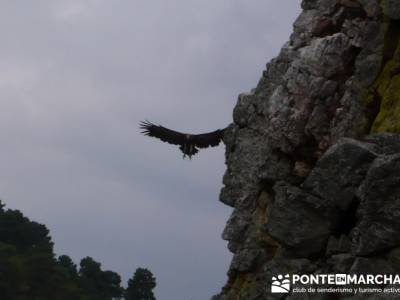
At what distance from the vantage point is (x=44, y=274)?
96.1 m

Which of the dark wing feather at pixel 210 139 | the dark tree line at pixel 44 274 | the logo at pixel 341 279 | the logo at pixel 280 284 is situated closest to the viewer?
the logo at pixel 341 279

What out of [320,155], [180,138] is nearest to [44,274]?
[180,138]

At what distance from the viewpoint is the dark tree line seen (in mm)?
92250

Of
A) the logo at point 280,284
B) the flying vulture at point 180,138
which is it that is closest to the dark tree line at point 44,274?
the flying vulture at point 180,138

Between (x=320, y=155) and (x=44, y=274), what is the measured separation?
239ft

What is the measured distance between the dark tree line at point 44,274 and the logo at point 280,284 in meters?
68.0

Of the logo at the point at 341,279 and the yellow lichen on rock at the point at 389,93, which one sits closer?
the logo at the point at 341,279

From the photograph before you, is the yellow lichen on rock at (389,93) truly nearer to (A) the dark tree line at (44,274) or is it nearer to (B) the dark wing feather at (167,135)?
(B) the dark wing feather at (167,135)

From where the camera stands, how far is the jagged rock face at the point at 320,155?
22.6 meters

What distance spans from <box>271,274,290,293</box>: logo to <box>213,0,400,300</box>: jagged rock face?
5.7 inches

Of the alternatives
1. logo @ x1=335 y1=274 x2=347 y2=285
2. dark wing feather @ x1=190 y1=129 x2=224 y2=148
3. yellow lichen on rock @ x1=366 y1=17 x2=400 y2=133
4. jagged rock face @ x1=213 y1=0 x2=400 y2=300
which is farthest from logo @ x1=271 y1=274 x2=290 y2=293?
dark wing feather @ x1=190 y1=129 x2=224 y2=148

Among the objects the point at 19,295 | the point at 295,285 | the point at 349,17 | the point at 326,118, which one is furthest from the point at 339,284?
the point at 19,295

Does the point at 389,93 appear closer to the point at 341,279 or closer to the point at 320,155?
the point at 320,155

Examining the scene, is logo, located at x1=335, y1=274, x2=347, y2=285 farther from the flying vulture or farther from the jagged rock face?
the flying vulture
